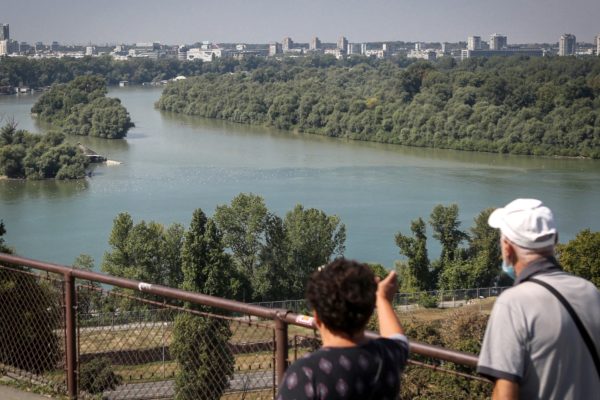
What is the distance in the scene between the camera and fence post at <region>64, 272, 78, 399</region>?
5.29ft

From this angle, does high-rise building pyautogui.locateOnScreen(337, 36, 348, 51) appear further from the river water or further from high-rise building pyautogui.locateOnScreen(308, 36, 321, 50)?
the river water

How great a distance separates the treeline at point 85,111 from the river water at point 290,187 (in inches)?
20.8

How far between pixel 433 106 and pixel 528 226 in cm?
2468

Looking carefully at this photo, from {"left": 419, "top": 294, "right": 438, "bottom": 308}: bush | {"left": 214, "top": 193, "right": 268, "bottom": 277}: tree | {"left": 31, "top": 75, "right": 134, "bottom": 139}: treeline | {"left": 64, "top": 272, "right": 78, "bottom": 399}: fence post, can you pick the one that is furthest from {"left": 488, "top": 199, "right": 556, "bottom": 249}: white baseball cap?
{"left": 31, "top": 75, "right": 134, "bottom": 139}: treeline

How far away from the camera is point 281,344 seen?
130cm

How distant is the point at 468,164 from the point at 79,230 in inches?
375

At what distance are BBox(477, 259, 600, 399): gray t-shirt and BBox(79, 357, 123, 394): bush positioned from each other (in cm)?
108

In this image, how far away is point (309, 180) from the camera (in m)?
16.8

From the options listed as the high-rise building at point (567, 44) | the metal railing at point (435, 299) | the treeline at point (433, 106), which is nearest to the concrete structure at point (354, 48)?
the high-rise building at point (567, 44)

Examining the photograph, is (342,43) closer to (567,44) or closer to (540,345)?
(567,44)

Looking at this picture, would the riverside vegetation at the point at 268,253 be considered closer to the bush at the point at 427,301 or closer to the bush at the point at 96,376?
the bush at the point at 427,301

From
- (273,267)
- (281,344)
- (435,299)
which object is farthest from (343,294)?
(273,267)

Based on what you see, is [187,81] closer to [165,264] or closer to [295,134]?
[295,134]

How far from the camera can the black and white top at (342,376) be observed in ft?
2.80
